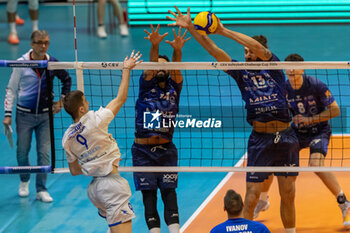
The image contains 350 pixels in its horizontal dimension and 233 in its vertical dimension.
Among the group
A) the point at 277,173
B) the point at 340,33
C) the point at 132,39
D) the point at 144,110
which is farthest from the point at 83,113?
the point at 340,33

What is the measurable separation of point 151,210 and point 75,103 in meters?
1.48

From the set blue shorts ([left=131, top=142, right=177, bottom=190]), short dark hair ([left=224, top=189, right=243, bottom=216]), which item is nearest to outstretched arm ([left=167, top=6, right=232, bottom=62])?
blue shorts ([left=131, top=142, right=177, bottom=190])

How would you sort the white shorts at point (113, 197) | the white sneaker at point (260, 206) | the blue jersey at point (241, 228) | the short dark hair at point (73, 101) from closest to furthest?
the blue jersey at point (241, 228) < the short dark hair at point (73, 101) < the white shorts at point (113, 197) < the white sneaker at point (260, 206)

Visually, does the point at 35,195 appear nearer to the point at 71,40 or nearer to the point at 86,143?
the point at 86,143

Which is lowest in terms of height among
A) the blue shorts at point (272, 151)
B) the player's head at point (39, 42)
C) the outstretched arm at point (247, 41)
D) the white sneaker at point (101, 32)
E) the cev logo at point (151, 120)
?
the blue shorts at point (272, 151)

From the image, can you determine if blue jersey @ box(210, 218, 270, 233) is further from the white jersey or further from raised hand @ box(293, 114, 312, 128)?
raised hand @ box(293, 114, 312, 128)

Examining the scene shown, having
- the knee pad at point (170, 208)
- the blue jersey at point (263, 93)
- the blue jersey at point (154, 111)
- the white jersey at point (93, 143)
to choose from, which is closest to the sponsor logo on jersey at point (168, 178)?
the knee pad at point (170, 208)

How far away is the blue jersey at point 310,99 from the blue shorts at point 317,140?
52 millimetres

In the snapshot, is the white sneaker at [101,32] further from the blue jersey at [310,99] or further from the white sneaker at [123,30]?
the blue jersey at [310,99]

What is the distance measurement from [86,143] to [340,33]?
1149 centimetres

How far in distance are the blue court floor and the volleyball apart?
2615 mm

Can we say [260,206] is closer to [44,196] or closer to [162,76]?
[162,76]

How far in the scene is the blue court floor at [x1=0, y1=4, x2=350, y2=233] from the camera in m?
7.23

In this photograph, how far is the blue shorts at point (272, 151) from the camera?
6.19m
